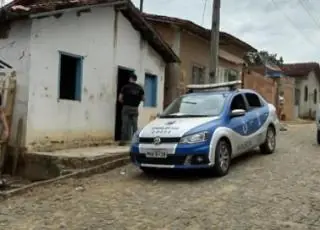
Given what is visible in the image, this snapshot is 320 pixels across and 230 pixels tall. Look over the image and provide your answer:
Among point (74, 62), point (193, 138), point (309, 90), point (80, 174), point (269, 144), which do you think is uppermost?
point (309, 90)

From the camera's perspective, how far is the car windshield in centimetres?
1084

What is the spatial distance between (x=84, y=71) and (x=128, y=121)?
5.71 ft

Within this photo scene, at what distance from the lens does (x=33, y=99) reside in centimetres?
1162

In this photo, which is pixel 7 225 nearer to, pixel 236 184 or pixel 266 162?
pixel 236 184

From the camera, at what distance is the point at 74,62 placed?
13180 millimetres

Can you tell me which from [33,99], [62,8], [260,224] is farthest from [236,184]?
[62,8]

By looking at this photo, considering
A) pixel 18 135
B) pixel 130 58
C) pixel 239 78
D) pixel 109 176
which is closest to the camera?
pixel 109 176

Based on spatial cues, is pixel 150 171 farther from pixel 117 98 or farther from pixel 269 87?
pixel 269 87

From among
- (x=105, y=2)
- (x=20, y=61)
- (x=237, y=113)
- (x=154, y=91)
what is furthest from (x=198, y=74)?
(x=20, y=61)

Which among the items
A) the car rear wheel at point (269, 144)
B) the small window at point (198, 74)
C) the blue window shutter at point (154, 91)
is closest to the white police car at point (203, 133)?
the car rear wheel at point (269, 144)

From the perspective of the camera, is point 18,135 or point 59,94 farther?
point 59,94

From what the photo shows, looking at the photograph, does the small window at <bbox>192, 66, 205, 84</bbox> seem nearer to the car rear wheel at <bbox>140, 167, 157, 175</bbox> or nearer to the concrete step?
the concrete step

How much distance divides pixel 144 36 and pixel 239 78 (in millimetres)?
10195

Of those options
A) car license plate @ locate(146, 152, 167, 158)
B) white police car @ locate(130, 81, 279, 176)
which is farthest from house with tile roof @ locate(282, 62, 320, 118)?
car license plate @ locate(146, 152, 167, 158)
